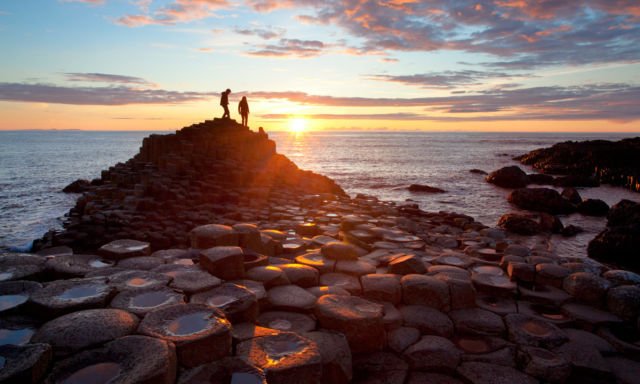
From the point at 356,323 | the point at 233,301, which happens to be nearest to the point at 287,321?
the point at 233,301

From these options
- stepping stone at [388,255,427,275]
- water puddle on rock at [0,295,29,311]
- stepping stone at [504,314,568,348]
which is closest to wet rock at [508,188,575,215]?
stepping stone at [388,255,427,275]

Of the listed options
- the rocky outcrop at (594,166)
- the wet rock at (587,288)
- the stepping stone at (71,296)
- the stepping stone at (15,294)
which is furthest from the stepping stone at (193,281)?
the rocky outcrop at (594,166)

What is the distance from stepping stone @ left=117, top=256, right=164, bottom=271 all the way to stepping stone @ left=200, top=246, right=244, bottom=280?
105 cm

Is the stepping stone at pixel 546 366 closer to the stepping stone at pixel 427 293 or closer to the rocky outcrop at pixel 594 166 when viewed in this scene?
the stepping stone at pixel 427 293

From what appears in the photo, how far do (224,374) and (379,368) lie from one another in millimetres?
2091

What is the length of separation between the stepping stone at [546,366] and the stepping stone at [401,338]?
4.36ft

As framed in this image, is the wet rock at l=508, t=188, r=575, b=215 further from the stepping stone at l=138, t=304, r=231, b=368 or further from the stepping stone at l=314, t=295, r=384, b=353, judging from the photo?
the stepping stone at l=138, t=304, r=231, b=368

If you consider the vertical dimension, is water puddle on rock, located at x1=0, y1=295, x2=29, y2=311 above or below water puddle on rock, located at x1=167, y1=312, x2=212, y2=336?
below

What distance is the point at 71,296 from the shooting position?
4766 mm

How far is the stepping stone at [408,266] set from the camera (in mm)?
6914

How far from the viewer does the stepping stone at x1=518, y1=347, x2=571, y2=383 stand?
4590 mm

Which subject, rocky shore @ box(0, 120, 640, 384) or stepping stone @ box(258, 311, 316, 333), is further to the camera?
stepping stone @ box(258, 311, 316, 333)

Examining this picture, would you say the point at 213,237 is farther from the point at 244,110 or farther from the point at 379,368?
the point at 244,110

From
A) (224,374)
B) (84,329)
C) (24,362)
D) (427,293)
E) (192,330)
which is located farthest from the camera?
(427,293)
